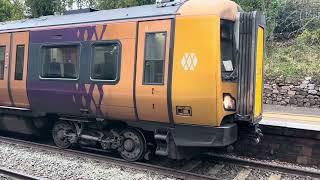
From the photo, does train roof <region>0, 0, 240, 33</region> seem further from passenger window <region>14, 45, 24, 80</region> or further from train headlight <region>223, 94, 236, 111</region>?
train headlight <region>223, 94, 236, 111</region>

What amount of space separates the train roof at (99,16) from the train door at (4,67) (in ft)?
0.95

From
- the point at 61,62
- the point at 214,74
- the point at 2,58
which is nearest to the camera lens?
the point at 214,74

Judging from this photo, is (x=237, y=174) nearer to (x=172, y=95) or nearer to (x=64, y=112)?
(x=172, y=95)

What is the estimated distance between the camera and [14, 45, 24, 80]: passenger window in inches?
432

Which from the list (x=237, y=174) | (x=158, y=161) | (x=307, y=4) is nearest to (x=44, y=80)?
(x=158, y=161)

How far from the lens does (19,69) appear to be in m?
11.0

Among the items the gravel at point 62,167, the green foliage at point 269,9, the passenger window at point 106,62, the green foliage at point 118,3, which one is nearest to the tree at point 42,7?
the green foliage at point 118,3

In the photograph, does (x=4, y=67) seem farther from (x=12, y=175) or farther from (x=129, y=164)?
(x=129, y=164)

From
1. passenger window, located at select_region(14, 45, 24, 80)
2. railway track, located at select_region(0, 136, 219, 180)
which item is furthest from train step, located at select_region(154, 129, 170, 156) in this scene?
passenger window, located at select_region(14, 45, 24, 80)

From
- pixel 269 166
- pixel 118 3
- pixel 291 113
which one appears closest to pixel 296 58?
pixel 291 113

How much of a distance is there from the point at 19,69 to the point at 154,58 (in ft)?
13.8

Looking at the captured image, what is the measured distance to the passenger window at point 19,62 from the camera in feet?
36.0

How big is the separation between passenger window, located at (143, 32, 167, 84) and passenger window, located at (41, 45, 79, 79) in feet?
6.35

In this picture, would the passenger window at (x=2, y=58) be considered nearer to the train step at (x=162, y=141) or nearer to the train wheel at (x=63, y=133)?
the train wheel at (x=63, y=133)
